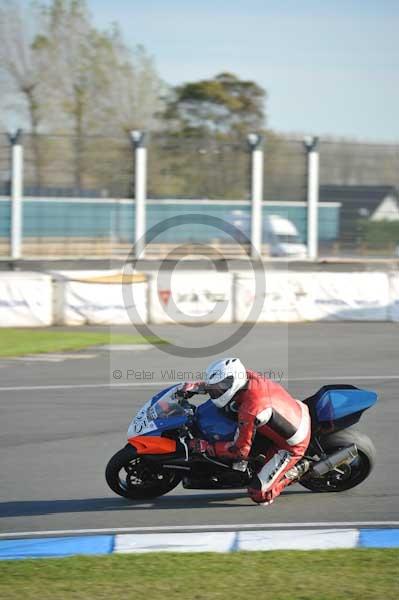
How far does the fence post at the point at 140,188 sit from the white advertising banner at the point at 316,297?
287 inches

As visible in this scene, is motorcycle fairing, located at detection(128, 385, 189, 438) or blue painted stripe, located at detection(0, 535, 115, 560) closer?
blue painted stripe, located at detection(0, 535, 115, 560)

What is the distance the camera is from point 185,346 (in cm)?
1755

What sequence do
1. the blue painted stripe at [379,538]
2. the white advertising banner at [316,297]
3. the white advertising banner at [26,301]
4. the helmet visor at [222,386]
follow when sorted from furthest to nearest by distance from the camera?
the white advertising banner at [316,297], the white advertising banner at [26,301], the helmet visor at [222,386], the blue painted stripe at [379,538]

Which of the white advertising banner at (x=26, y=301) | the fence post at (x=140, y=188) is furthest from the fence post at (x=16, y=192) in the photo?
the white advertising banner at (x=26, y=301)

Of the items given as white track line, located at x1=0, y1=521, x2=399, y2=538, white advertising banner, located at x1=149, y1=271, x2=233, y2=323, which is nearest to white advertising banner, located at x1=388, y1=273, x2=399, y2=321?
white advertising banner, located at x1=149, y1=271, x2=233, y2=323

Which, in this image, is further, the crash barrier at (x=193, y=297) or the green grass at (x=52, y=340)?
the crash barrier at (x=193, y=297)

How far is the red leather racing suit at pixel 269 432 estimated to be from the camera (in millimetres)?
7477

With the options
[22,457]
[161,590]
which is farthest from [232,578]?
[22,457]

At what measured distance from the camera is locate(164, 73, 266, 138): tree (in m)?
53.2

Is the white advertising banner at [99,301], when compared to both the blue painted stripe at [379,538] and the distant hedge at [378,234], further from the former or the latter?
the blue painted stripe at [379,538]

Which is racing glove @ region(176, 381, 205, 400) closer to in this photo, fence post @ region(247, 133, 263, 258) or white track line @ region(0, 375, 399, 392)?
white track line @ region(0, 375, 399, 392)

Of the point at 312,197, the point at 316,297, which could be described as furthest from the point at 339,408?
the point at 312,197

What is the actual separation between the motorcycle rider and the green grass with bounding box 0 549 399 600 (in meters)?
1.15

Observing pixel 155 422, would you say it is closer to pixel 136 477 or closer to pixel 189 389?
pixel 189 389
